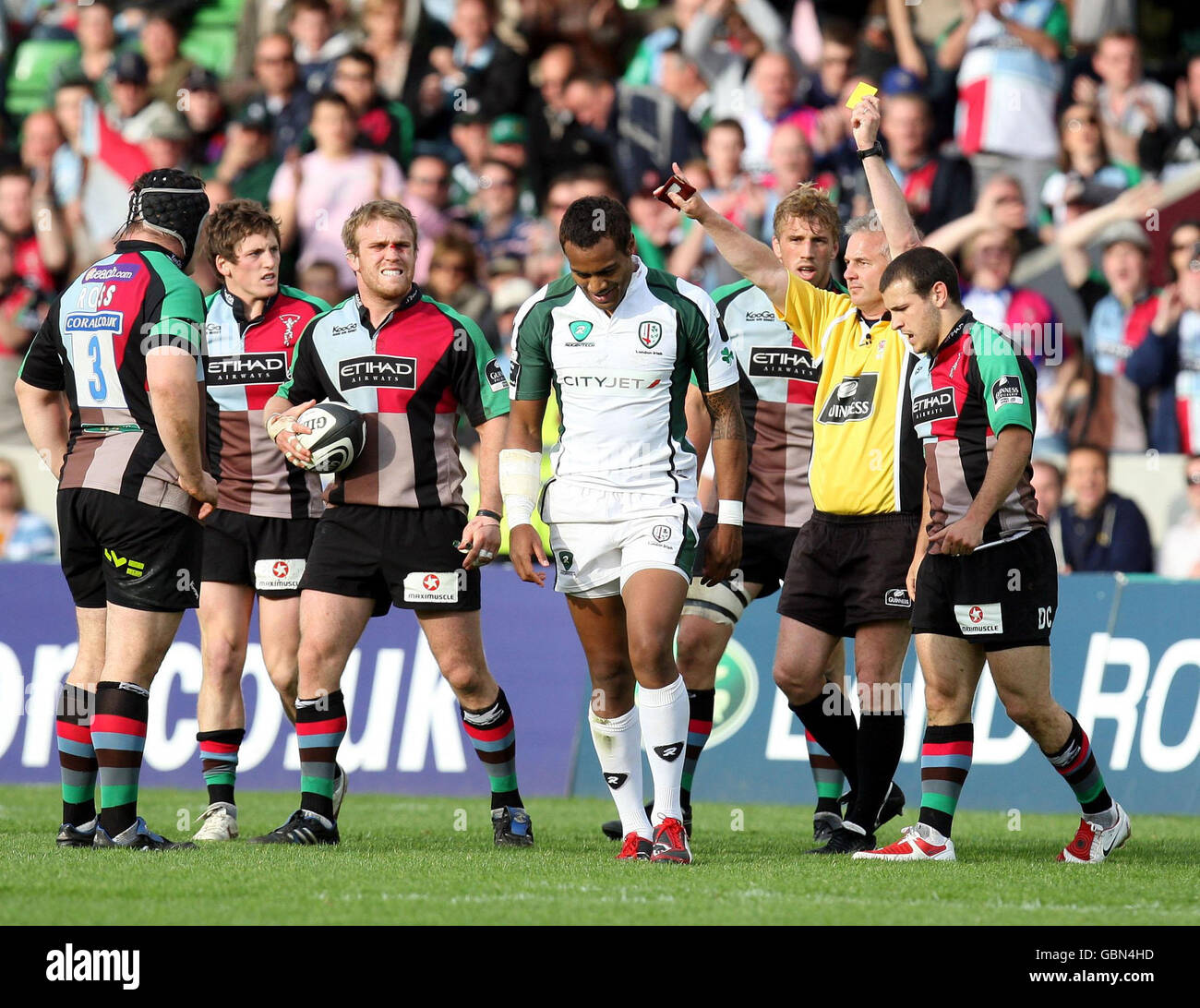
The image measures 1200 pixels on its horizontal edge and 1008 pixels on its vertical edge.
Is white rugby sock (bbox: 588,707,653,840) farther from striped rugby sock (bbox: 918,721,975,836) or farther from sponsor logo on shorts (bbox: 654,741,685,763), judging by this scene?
striped rugby sock (bbox: 918,721,975,836)

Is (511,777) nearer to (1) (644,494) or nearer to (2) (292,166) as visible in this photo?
(1) (644,494)

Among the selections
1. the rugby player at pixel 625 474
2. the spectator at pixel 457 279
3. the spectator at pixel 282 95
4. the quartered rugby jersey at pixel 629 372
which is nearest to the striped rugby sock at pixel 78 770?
the rugby player at pixel 625 474

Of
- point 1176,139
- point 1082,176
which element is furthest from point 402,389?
point 1176,139

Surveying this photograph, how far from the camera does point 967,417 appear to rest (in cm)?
725

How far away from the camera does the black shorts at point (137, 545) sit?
727 centimetres

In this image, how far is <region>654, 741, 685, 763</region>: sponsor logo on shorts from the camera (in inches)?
279

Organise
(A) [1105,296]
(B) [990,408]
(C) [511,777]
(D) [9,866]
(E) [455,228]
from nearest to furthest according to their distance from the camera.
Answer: (D) [9,866] < (B) [990,408] < (C) [511,777] < (A) [1105,296] < (E) [455,228]

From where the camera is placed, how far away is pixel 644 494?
281 inches

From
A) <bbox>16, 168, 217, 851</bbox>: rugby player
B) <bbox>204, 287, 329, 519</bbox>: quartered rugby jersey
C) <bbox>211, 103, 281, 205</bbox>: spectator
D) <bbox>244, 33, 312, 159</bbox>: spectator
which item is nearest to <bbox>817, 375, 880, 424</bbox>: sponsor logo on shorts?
<bbox>204, 287, 329, 519</bbox>: quartered rugby jersey

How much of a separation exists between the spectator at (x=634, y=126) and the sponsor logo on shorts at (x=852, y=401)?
760 centimetres

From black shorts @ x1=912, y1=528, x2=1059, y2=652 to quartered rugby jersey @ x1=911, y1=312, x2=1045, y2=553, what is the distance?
0.08 m

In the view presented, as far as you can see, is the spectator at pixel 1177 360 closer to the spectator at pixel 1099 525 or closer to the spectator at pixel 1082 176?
the spectator at pixel 1082 176
